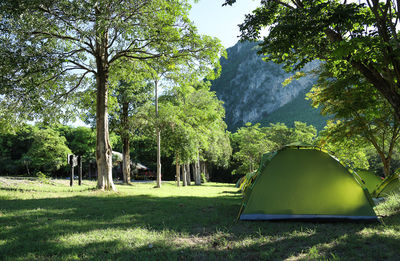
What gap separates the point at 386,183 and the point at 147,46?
1088cm

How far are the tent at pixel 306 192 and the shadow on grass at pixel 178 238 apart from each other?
0.98 ft

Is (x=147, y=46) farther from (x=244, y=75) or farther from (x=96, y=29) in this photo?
(x=244, y=75)

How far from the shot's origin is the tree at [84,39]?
8.42m

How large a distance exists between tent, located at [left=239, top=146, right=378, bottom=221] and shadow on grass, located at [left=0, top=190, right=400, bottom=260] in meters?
0.30

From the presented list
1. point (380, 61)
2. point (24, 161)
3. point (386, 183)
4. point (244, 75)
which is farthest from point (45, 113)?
point (244, 75)

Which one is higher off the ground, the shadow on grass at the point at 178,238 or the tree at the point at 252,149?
the tree at the point at 252,149

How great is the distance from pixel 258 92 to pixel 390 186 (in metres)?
98.8

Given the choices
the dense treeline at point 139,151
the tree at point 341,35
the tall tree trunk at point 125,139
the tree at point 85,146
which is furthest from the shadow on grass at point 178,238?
the tree at point 85,146

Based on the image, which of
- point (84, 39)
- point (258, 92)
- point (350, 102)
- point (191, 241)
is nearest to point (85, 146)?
point (84, 39)

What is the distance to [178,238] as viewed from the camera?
4.36m

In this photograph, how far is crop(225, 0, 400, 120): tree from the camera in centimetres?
597

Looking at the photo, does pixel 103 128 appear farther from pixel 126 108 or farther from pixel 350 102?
pixel 126 108

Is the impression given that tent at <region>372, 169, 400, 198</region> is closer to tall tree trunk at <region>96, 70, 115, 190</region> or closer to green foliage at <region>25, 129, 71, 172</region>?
tall tree trunk at <region>96, 70, 115, 190</region>

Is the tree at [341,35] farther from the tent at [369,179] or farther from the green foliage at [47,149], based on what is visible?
the green foliage at [47,149]
